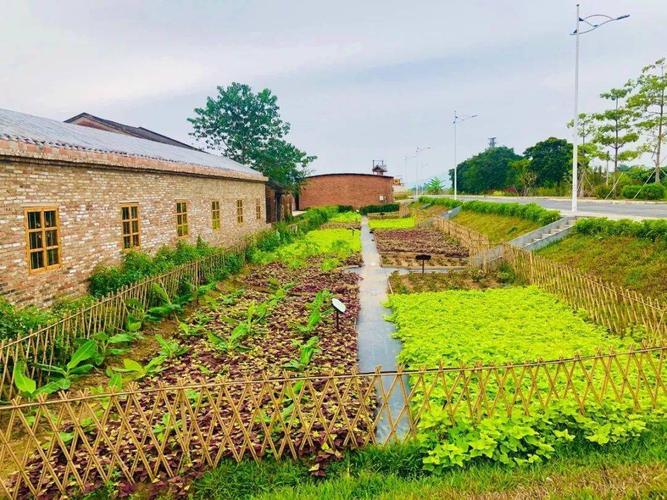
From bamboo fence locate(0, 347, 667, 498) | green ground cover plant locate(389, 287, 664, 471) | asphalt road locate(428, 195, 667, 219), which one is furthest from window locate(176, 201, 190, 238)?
asphalt road locate(428, 195, 667, 219)

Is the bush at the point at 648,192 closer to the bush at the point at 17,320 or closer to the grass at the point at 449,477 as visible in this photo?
the grass at the point at 449,477

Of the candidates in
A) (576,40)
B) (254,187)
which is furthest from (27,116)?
(576,40)

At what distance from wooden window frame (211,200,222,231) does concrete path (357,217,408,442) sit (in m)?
6.67

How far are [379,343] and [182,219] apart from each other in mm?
9910

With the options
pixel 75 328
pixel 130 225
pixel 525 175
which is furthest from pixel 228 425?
pixel 525 175

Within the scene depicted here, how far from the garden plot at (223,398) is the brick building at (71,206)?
7.37 ft

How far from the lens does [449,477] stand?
4.73 metres

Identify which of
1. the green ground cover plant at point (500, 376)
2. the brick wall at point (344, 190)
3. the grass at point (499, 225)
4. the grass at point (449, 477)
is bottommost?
the grass at point (449, 477)

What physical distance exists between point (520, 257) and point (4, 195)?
516 inches

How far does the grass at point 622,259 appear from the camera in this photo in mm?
10633

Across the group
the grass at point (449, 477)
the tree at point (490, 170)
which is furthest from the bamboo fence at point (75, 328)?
the tree at point (490, 170)

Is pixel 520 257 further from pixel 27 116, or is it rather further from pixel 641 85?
pixel 641 85

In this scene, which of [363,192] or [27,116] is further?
[363,192]

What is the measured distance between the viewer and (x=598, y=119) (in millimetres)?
42531
